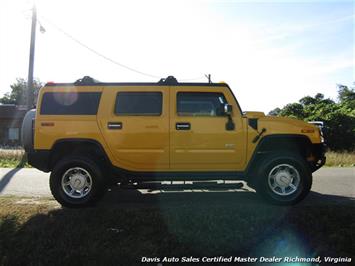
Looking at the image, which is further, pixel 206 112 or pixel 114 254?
pixel 206 112

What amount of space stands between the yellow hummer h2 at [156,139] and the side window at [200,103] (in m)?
0.02

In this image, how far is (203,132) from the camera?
6969 mm

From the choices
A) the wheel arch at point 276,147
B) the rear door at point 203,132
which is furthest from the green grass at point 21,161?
→ the rear door at point 203,132

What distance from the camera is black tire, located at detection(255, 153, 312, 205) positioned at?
699 centimetres

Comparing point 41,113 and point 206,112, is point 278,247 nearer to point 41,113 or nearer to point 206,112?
point 206,112

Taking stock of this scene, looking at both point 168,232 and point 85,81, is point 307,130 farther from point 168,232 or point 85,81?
point 85,81

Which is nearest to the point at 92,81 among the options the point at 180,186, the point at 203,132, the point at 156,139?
the point at 156,139

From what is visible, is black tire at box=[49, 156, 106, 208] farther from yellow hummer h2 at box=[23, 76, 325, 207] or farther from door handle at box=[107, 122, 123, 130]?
door handle at box=[107, 122, 123, 130]

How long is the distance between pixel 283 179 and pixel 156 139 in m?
2.30

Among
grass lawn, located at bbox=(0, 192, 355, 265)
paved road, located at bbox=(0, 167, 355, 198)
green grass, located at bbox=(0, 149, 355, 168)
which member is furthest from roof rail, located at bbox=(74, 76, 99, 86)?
green grass, located at bbox=(0, 149, 355, 168)

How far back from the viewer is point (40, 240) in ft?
19.0

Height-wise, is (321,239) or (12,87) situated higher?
(12,87)

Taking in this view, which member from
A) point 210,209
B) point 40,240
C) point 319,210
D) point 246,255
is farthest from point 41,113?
point 319,210

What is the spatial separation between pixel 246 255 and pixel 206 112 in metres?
2.61
